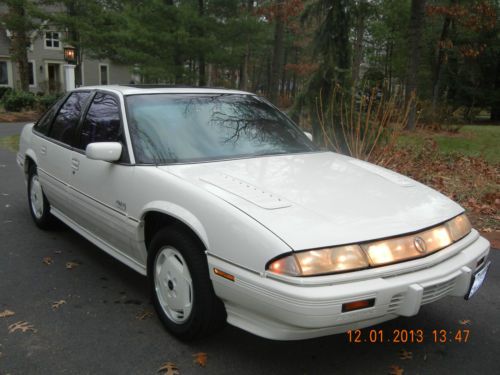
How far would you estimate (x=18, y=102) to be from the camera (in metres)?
21.2

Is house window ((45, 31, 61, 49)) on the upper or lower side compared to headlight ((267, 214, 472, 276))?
upper

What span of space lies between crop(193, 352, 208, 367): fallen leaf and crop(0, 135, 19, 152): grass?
10005 mm

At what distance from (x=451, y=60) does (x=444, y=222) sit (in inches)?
1151

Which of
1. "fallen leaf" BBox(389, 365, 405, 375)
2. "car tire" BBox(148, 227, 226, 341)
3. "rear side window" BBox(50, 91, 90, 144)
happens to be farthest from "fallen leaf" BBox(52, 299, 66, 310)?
"fallen leaf" BBox(389, 365, 405, 375)

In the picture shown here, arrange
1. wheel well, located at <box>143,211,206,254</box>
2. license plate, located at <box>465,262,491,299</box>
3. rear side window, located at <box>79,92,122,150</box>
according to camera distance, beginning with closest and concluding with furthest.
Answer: license plate, located at <box>465,262,491,299</box>
wheel well, located at <box>143,211,206,254</box>
rear side window, located at <box>79,92,122,150</box>

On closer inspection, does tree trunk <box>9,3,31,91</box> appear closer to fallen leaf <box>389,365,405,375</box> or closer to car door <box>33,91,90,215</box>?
car door <box>33,91,90,215</box>

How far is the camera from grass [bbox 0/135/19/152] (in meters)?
11.5

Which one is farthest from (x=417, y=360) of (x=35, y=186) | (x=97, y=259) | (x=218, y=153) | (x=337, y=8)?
(x=337, y=8)

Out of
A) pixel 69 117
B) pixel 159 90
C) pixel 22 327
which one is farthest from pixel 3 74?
pixel 22 327

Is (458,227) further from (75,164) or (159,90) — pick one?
(75,164)

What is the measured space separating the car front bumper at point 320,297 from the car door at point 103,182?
3.46ft

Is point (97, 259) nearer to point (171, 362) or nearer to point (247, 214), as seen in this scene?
point (171, 362)
